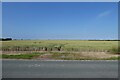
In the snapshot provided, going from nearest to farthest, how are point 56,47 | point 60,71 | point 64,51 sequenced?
1. point 60,71
2. point 64,51
3. point 56,47

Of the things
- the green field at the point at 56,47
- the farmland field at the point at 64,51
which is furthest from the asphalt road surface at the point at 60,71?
the green field at the point at 56,47

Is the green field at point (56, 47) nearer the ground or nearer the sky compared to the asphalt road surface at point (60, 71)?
nearer the sky

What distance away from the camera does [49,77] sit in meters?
12.3

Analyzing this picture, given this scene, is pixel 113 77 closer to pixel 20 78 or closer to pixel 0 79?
pixel 20 78

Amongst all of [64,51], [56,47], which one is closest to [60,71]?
[64,51]

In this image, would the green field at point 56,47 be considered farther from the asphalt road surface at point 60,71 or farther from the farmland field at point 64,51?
the asphalt road surface at point 60,71

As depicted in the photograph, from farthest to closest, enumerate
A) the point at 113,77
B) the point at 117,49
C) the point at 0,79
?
1. the point at 117,49
2. the point at 113,77
3. the point at 0,79

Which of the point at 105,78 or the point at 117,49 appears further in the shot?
the point at 117,49

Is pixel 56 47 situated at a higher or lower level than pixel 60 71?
higher

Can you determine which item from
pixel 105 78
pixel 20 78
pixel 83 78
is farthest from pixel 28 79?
pixel 105 78

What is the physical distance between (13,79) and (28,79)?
2.02ft

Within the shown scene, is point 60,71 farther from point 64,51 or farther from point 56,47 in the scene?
point 56,47

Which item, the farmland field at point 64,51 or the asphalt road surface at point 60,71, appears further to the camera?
the farmland field at point 64,51

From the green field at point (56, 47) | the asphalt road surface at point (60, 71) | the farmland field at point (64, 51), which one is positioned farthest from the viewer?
the green field at point (56, 47)
